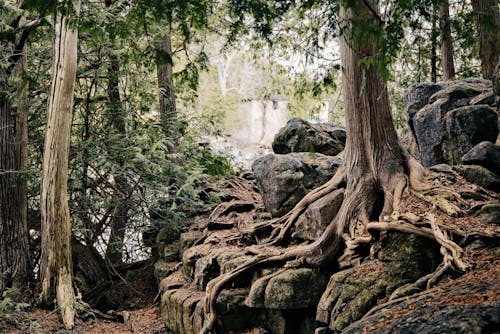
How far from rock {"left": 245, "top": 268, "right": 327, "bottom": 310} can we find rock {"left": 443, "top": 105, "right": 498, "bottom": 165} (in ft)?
10.8

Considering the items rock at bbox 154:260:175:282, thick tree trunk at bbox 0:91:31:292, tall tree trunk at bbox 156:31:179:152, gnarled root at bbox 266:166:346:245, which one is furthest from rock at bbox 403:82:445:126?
thick tree trunk at bbox 0:91:31:292

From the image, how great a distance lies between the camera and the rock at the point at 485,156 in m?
7.11

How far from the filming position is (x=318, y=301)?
652cm

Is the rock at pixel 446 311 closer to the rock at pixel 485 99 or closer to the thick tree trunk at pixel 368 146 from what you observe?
the thick tree trunk at pixel 368 146

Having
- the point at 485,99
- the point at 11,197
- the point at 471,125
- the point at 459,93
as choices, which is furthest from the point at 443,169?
the point at 11,197

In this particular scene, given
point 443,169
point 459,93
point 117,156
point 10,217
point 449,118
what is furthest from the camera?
point 117,156

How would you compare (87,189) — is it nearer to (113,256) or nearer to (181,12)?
(113,256)

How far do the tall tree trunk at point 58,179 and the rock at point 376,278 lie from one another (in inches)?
193

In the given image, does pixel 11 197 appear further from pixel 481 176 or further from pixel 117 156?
pixel 481 176

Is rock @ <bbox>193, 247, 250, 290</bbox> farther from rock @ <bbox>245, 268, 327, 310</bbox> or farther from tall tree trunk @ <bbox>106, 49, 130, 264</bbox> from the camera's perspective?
tall tree trunk @ <bbox>106, 49, 130, 264</bbox>

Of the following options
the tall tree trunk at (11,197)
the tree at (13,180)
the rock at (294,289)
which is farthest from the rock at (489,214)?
the tall tree trunk at (11,197)

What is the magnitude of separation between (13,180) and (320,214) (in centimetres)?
552

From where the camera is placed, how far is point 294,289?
6.54 metres

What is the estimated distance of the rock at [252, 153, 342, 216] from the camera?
28.3ft
